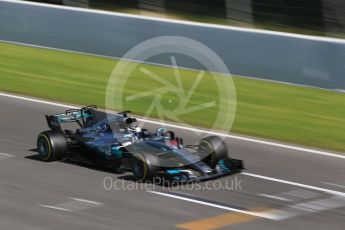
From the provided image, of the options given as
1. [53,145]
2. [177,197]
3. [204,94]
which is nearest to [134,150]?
[177,197]

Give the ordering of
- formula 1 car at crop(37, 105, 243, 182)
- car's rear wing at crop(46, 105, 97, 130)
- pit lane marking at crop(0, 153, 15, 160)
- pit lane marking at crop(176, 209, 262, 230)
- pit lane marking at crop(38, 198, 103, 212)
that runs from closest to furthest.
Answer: pit lane marking at crop(176, 209, 262, 230) → pit lane marking at crop(38, 198, 103, 212) → formula 1 car at crop(37, 105, 243, 182) → car's rear wing at crop(46, 105, 97, 130) → pit lane marking at crop(0, 153, 15, 160)

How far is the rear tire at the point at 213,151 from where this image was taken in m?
12.1

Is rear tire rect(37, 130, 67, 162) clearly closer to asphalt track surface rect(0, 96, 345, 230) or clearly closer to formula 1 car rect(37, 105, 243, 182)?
formula 1 car rect(37, 105, 243, 182)

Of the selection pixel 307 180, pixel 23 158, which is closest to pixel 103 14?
pixel 23 158

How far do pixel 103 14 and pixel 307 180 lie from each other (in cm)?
1125

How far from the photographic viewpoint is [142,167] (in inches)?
453

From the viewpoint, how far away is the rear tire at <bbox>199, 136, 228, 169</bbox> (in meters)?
12.1

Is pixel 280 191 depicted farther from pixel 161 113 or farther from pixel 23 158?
pixel 161 113

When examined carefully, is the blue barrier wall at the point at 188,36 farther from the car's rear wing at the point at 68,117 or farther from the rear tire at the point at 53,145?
the rear tire at the point at 53,145

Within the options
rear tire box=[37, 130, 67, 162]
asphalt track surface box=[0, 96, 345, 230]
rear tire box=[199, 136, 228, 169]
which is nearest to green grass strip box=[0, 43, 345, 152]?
asphalt track surface box=[0, 96, 345, 230]

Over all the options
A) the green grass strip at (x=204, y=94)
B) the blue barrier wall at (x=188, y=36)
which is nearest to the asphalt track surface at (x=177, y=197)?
the green grass strip at (x=204, y=94)

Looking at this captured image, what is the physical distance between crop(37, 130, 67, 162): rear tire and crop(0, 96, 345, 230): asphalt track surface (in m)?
0.16
